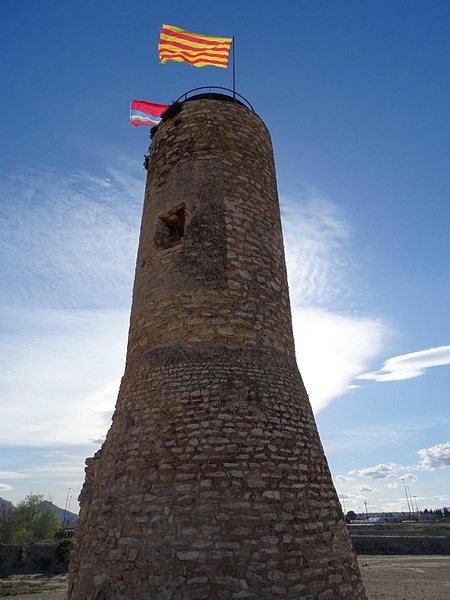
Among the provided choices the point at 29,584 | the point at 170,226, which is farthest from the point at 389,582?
the point at 29,584

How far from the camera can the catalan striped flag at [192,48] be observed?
9148 millimetres

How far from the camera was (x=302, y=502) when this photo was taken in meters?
4.70

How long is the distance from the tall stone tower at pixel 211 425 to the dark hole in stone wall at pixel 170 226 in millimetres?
30

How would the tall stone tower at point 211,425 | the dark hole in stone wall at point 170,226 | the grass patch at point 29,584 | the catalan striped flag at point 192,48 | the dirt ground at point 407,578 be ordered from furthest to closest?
the grass patch at point 29,584, the dirt ground at point 407,578, the catalan striped flag at point 192,48, the dark hole in stone wall at point 170,226, the tall stone tower at point 211,425

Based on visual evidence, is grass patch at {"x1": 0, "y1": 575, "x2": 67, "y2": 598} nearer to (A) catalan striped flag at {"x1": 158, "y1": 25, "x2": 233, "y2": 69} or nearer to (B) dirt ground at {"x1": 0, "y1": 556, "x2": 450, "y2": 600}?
(B) dirt ground at {"x1": 0, "y1": 556, "x2": 450, "y2": 600}

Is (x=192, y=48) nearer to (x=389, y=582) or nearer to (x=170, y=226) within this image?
(x=170, y=226)

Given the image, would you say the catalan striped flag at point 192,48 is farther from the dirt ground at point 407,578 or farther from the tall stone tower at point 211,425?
the dirt ground at point 407,578

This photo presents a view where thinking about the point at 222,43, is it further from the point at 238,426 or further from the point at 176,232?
the point at 238,426

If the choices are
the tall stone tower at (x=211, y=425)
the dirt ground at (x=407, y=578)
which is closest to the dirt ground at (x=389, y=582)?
the dirt ground at (x=407, y=578)

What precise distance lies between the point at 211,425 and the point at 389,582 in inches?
667

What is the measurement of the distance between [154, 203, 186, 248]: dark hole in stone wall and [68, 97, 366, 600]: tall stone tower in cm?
3

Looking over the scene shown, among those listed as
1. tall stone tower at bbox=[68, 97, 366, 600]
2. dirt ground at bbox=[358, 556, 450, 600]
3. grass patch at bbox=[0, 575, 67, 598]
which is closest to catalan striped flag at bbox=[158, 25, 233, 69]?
tall stone tower at bbox=[68, 97, 366, 600]

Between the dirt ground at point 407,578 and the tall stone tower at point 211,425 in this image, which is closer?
the tall stone tower at point 211,425

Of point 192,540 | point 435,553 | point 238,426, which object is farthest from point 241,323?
point 435,553
